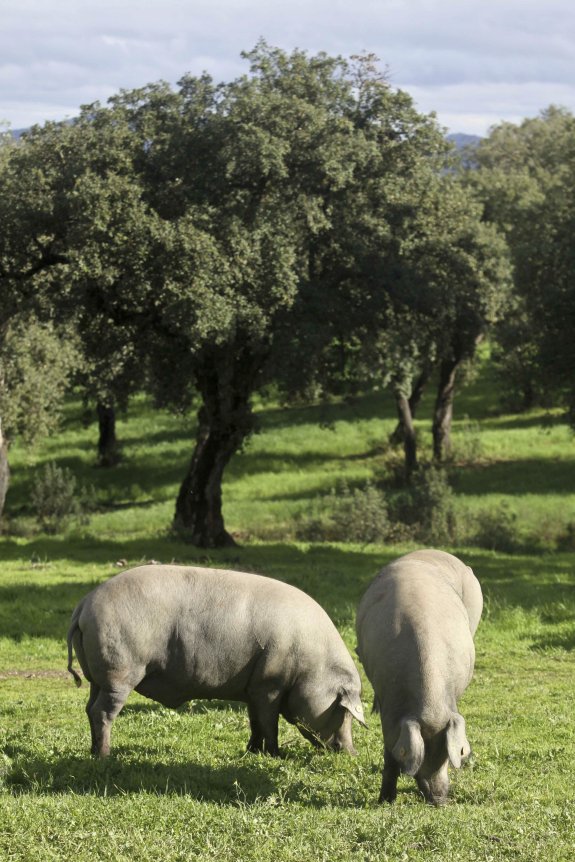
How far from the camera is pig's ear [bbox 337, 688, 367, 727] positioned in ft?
36.3

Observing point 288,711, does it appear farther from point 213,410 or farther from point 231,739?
point 213,410

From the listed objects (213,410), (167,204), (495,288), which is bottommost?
(213,410)

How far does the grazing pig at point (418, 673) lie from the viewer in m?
9.18

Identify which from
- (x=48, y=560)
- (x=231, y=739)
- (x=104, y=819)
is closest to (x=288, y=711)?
(x=231, y=739)

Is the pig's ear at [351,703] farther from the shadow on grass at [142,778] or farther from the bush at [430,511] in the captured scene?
the bush at [430,511]

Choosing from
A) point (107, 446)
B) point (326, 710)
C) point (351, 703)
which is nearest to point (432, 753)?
point (351, 703)

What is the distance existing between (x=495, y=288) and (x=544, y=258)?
3395 mm

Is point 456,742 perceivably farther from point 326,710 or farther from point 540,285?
point 540,285

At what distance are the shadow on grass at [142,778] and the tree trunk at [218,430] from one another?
20783 millimetres

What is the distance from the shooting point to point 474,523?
3516cm

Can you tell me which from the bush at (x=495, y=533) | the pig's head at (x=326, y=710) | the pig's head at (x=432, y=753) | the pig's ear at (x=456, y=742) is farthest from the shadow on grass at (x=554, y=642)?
the bush at (x=495, y=533)

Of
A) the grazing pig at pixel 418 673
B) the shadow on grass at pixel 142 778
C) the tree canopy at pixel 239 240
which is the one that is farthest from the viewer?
the tree canopy at pixel 239 240

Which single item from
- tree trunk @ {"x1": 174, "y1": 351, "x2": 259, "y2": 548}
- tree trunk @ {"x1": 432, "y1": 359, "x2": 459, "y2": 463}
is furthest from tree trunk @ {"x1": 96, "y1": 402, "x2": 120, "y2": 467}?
tree trunk @ {"x1": 174, "y1": 351, "x2": 259, "y2": 548}

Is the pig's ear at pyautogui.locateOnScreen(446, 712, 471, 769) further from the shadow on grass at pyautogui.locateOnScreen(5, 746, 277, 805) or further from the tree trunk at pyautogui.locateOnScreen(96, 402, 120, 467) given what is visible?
the tree trunk at pyautogui.locateOnScreen(96, 402, 120, 467)
